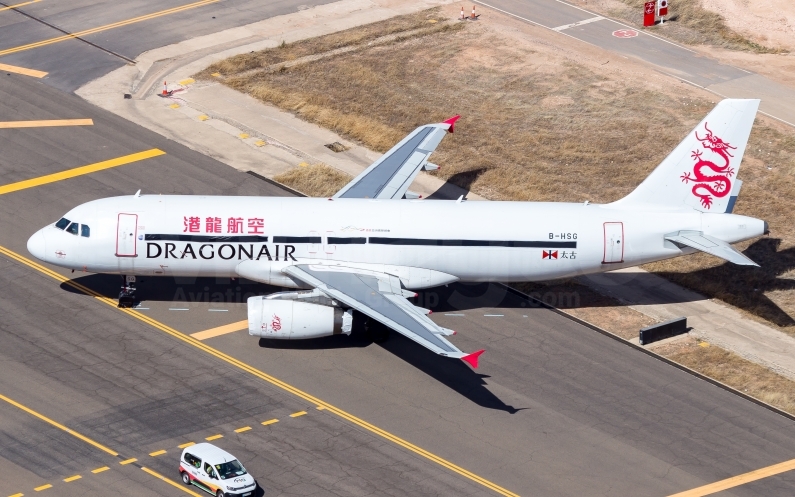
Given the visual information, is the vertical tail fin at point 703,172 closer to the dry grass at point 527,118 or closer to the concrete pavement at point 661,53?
the dry grass at point 527,118

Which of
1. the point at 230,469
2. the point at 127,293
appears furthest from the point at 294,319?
the point at 230,469

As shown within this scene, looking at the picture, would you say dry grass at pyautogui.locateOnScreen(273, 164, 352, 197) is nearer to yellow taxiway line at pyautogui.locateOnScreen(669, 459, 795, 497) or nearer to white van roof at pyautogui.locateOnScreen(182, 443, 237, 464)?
white van roof at pyautogui.locateOnScreen(182, 443, 237, 464)

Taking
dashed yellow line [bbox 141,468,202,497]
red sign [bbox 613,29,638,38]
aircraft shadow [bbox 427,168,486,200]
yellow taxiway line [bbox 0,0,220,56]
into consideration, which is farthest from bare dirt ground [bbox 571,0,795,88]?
dashed yellow line [bbox 141,468,202,497]

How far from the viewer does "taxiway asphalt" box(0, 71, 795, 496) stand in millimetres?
45312

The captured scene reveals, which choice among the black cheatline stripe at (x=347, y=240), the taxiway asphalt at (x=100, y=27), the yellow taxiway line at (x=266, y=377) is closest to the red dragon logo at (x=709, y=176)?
the black cheatline stripe at (x=347, y=240)

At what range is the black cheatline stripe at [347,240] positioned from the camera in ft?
176

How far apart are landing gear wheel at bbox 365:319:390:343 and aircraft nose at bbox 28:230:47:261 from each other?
1567 centimetres

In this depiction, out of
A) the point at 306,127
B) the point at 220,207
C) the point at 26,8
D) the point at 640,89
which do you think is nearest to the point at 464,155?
the point at 306,127

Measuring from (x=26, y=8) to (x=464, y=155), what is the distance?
38.7 m

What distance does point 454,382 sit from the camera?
51.5 meters

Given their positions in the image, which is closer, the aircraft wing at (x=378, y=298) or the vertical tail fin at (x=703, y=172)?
the aircraft wing at (x=378, y=298)

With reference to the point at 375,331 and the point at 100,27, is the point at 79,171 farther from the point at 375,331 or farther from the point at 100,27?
the point at 375,331

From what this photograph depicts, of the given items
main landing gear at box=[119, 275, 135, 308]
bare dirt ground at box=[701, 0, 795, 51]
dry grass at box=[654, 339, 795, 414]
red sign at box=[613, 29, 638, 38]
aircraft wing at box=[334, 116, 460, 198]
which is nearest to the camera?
dry grass at box=[654, 339, 795, 414]

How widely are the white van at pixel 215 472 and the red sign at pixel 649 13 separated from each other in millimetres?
58736
